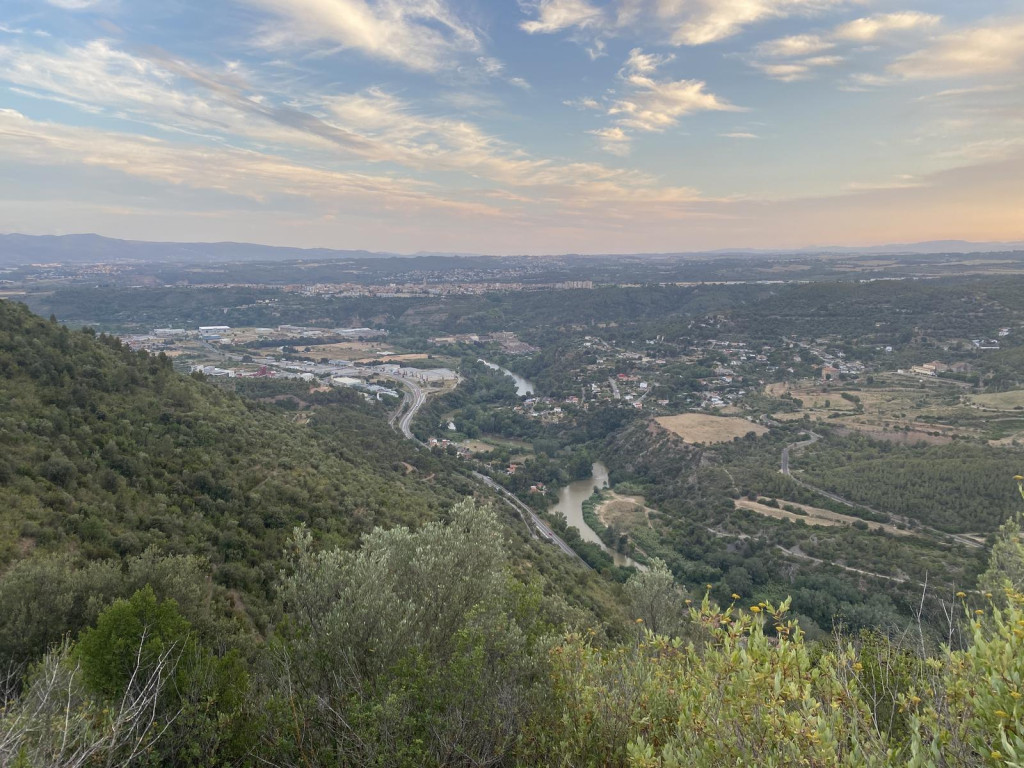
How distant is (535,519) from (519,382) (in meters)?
65.0

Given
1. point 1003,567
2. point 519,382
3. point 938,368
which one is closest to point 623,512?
point 1003,567

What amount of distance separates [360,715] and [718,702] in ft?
14.3

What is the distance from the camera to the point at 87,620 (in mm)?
10672

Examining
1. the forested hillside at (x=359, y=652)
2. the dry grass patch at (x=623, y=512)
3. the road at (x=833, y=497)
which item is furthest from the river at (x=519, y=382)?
the forested hillside at (x=359, y=652)

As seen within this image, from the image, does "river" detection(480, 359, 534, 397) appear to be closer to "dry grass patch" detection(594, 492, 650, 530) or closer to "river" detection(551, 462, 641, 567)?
"river" detection(551, 462, 641, 567)

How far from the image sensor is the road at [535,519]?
1683 inches

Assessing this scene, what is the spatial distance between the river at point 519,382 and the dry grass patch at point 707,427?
35.4 meters

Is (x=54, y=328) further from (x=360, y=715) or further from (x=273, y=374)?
(x=273, y=374)

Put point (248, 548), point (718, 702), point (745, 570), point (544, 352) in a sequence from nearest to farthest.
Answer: point (718, 702) → point (248, 548) → point (745, 570) → point (544, 352)

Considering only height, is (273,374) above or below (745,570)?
above

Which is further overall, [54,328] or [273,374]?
[273,374]

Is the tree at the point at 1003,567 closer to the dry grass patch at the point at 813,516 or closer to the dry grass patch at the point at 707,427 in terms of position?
the dry grass patch at the point at 813,516

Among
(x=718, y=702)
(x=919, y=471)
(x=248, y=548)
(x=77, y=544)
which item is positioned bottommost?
(x=919, y=471)

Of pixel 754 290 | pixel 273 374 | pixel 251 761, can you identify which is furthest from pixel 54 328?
pixel 754 290
